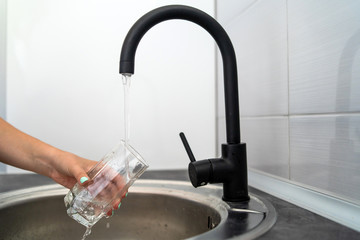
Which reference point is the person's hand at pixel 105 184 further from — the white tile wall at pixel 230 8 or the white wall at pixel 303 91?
the white tile wall at pixel 230 8

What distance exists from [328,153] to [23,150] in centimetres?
64

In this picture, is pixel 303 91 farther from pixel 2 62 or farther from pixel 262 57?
pixel 2 62

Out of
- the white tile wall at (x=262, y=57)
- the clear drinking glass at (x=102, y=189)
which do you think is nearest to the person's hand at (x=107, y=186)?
the clear drinking glass at (x=102, y=189)

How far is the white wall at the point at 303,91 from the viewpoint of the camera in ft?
1.55

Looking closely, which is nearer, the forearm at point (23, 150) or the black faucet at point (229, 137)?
the black faucet at point (229, 137)

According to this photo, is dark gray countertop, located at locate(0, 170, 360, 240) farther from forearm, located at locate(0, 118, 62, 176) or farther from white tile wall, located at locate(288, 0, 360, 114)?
forearm, located at locate(0, 118, 62, 176)

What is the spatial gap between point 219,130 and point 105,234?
1.62 ft

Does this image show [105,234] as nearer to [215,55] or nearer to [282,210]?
[282,210]

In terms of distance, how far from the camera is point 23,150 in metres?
0.68

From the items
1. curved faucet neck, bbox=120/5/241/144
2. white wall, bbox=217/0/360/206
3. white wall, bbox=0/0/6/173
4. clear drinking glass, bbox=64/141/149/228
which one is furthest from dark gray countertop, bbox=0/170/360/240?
white wall, bbox=0/0/6/173

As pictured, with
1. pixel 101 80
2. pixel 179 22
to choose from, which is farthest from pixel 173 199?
pixel 179 22

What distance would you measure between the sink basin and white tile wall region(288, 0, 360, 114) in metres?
0.23

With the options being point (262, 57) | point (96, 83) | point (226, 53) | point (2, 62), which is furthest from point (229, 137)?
point (2, 62)

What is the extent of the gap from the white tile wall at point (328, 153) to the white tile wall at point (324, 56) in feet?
0.07
